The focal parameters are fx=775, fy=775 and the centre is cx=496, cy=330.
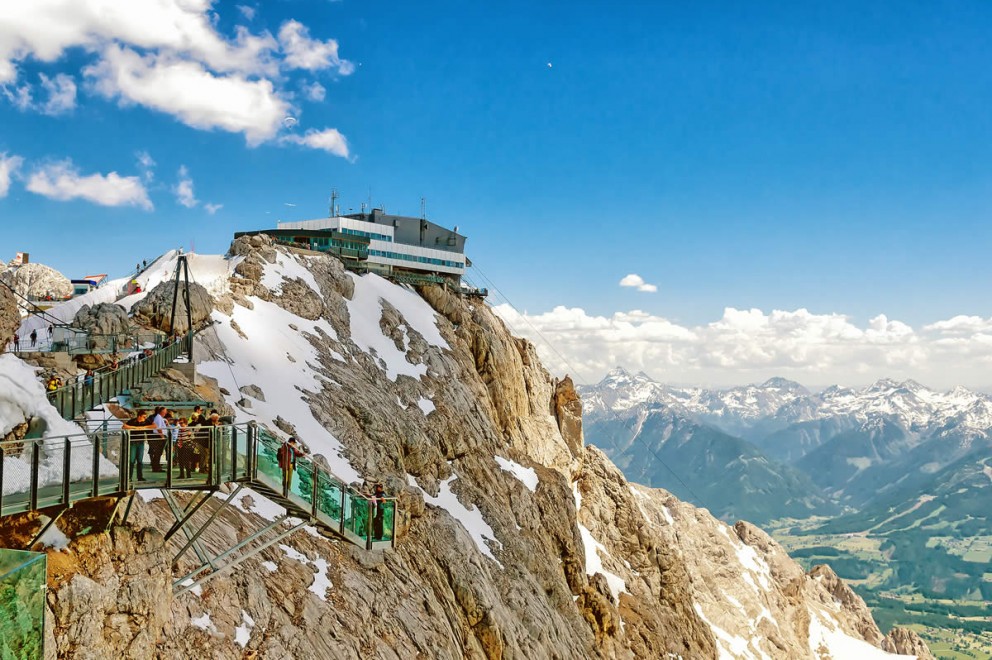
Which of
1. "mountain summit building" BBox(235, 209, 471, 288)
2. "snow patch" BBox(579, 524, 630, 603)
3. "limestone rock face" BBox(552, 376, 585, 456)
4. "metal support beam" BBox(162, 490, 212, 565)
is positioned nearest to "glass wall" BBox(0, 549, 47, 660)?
"metal support beam" BBox(162, 490, 212, 565)

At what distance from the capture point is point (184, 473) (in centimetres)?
1642

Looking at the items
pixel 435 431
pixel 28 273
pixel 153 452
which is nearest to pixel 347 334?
pixel 435 431

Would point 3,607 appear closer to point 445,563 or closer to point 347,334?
point 445,563

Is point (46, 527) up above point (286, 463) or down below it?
below

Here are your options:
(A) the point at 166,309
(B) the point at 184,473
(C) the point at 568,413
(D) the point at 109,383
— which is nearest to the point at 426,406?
(A) the point at 166,309

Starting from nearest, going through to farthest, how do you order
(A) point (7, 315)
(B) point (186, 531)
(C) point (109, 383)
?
(A) point (7, 315) < (B) point (186, 531) < (C) point (109, 383)

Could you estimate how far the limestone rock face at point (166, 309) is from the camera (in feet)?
145

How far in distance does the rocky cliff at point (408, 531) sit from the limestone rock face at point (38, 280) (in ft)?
147

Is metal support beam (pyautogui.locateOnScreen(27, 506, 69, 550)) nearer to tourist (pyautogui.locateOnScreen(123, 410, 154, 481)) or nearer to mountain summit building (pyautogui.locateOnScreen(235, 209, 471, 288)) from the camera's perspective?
tourist (pyautogui.locateOnScreen(123, 410, 154, 481))

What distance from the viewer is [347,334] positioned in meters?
58.1

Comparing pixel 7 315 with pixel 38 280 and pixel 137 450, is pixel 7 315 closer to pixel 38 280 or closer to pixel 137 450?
pixel 137 450

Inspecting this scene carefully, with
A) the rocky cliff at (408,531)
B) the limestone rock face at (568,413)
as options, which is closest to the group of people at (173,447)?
the rocky cliff at (408,531)

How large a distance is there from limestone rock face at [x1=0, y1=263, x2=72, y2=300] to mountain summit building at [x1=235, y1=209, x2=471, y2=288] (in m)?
28.9

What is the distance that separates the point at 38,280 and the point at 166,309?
213 feet
